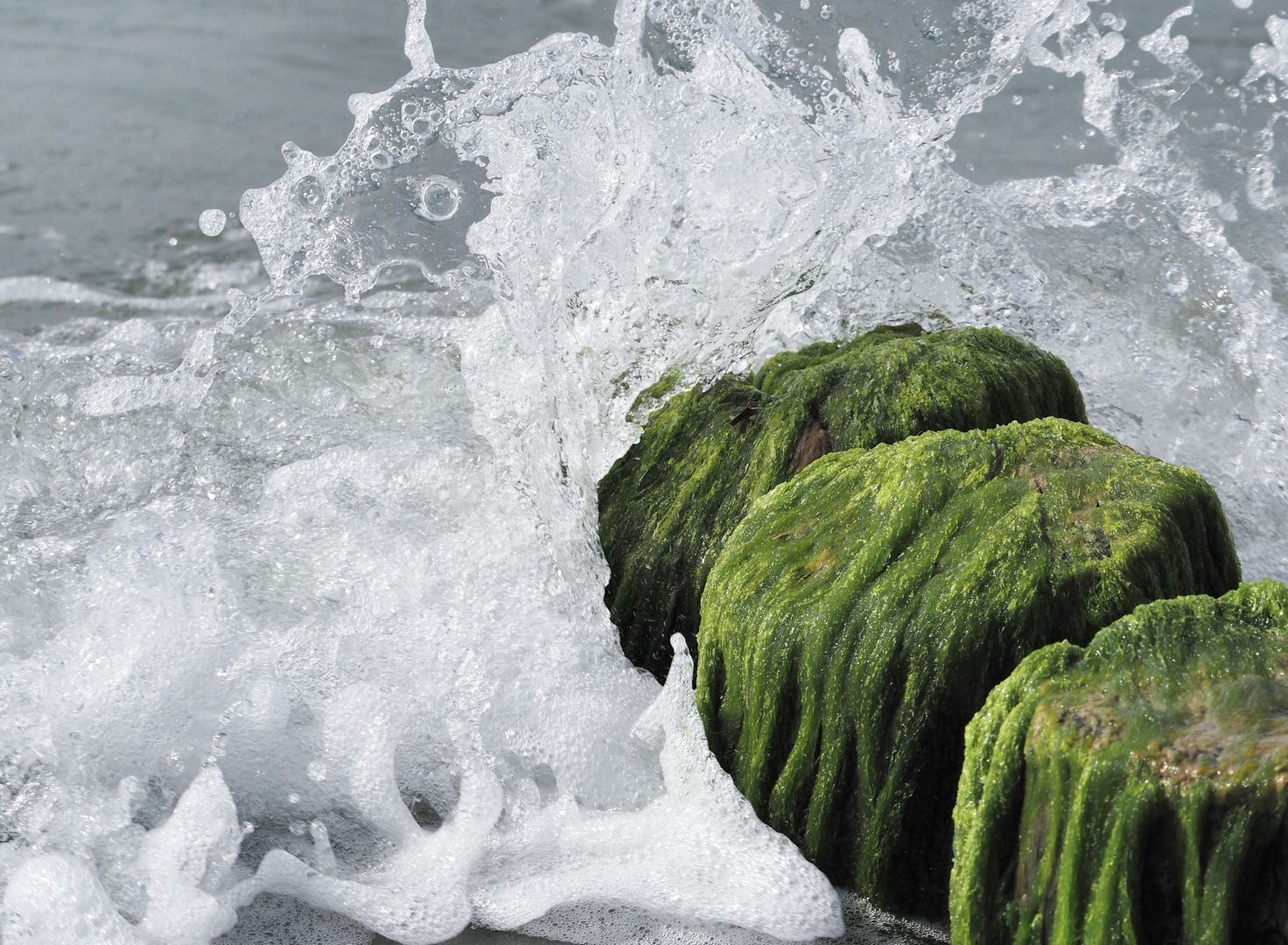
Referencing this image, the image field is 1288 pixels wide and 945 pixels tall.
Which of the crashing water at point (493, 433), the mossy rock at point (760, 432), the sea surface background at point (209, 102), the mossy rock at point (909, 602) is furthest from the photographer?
the sea surface background at point (209, 102)

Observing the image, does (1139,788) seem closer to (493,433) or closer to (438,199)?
(493,433)

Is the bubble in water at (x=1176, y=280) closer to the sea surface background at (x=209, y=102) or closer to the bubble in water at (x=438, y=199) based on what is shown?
the sea surface background at (x=209, y=102)

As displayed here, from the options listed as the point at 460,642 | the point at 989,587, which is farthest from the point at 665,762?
the point at 989,587

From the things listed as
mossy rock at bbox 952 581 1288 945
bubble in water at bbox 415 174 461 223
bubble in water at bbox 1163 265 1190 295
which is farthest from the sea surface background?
mossy rock at bbox 952 581 1288 945

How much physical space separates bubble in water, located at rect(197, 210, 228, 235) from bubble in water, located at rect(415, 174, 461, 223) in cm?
133

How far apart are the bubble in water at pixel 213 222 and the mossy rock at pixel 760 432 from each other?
302 cm

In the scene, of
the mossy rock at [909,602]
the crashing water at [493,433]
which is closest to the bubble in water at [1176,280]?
the crashing water at [493,433]

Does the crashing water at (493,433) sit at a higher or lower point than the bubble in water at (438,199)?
lower

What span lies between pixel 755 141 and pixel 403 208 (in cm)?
129

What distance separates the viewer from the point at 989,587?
1671 mm

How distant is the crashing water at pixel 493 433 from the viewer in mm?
1897

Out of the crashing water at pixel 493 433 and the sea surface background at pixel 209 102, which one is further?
the sea surface background at pixel 209 102

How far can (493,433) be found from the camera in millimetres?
2631

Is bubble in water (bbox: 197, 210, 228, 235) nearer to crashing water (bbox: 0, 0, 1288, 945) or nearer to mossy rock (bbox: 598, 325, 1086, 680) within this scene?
crashing water (bbox: 0, 0, 1288, 945)
